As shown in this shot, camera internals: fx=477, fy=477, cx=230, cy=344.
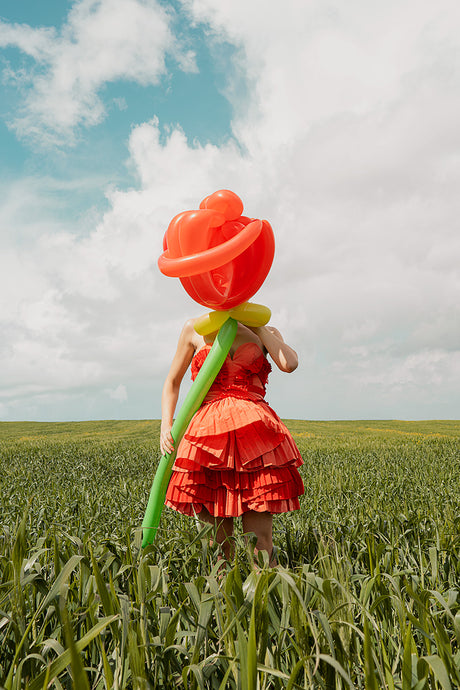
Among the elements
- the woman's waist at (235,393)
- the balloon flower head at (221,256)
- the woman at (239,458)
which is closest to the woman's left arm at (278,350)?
the woman at (239,458)

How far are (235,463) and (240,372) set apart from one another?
1.85 ft

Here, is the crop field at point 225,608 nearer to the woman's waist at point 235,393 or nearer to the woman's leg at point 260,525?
the woman's leg at point 260,525

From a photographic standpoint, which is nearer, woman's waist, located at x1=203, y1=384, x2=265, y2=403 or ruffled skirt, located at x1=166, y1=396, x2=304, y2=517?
ruffled skirt, located at x1=166, y1=396, x2=304, y2=517

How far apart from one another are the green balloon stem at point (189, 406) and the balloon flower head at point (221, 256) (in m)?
0.15

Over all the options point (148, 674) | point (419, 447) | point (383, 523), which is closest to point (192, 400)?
point (148, 674)

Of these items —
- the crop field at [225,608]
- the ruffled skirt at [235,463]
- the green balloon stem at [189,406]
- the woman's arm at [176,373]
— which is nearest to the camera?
the crop field at [225,608]

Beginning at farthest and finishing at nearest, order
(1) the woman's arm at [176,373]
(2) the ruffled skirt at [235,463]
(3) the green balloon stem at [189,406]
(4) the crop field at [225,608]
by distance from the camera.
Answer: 1. (1) the woman's arm at [176,373]
2. (3) the green balloon stem at [189,406]
3. (2) the ruffled skirt at [235,463]
4. (4) the crop field at [225,608]

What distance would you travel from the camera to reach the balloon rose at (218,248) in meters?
2.72

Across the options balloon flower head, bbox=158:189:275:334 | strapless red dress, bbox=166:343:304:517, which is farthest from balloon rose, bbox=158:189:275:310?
strapless red dress, bbox=166:343:304:517

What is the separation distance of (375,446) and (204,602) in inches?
448

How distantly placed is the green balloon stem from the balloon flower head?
146 millimetres

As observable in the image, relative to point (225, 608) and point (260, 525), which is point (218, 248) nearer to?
point (260, 525)

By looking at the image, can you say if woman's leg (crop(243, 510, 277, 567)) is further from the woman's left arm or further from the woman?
the woman's left arm

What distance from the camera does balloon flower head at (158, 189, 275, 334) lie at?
2713 mm
